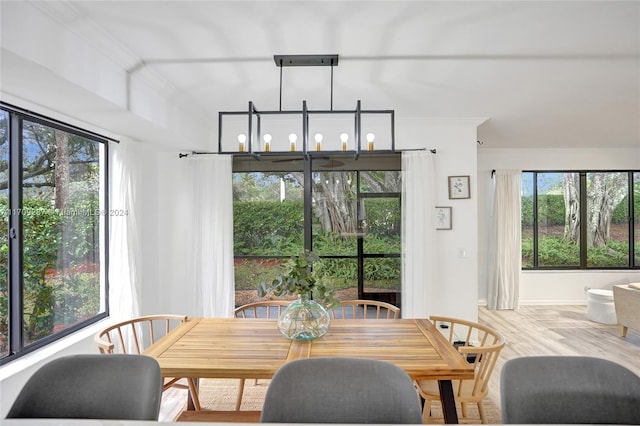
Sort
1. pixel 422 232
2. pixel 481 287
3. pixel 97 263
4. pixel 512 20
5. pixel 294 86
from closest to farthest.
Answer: pixel 512 20 → pixel 294 86 → pixel 97 263 → pixel 422 232 → pixel 481 287

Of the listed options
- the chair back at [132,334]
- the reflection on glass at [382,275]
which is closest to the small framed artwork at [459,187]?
the reflection on glass at [382,275]

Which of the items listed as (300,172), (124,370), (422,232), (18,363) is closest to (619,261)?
(422,232)

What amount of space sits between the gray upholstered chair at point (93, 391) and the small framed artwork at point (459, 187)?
3.31m

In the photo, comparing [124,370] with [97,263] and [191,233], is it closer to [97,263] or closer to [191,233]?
[97,263]

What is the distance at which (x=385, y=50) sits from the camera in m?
2.18

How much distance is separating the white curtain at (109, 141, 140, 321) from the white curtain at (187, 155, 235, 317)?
2.15 ft

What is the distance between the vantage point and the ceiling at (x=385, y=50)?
177cm

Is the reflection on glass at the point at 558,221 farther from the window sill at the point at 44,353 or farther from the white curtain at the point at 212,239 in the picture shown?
the window sill at the point at 44,353

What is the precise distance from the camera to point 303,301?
2129mm

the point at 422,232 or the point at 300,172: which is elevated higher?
the point at 300,172

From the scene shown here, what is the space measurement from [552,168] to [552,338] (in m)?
2.78

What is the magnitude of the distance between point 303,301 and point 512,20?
6.23 ft

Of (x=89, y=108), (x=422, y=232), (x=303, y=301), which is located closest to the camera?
(x=303, y=301)

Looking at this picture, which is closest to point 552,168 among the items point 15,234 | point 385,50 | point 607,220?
point 607,220
